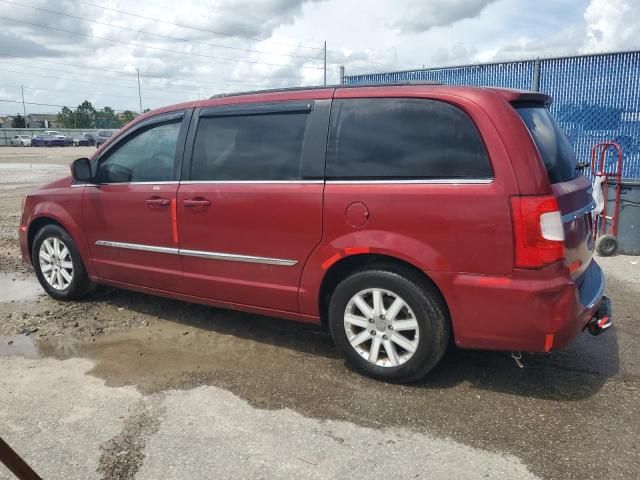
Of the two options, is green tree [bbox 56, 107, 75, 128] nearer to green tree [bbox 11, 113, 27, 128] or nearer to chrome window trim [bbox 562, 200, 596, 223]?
green tree [bbox 11, 113, 27, 128]

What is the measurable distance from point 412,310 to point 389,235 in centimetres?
47

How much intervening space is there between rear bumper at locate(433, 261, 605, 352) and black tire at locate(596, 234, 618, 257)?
409 centimetres

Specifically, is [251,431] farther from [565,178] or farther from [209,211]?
[565,178]

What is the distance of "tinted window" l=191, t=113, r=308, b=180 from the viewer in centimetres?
380

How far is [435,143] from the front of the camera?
3303mm

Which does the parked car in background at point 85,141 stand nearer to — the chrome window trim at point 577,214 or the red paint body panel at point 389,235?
the red paint body panel at point 389,235

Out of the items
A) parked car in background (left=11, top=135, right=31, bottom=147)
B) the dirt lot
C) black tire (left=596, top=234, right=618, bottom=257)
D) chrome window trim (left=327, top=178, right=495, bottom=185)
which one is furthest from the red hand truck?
parked car in background (left=11, top=135, right=31, bottom=147)

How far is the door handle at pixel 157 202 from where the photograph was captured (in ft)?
14.2

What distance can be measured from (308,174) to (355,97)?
58 cm

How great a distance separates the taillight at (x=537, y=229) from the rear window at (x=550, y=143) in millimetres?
263

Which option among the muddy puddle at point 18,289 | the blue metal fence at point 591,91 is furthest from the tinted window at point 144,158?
the blue metal fence at point 591,91

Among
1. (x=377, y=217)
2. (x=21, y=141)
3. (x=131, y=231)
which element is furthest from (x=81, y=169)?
(x=21, y=141)

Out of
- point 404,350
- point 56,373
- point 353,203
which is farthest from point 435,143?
point 56,373

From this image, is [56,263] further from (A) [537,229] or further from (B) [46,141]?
(B) [46,141]
